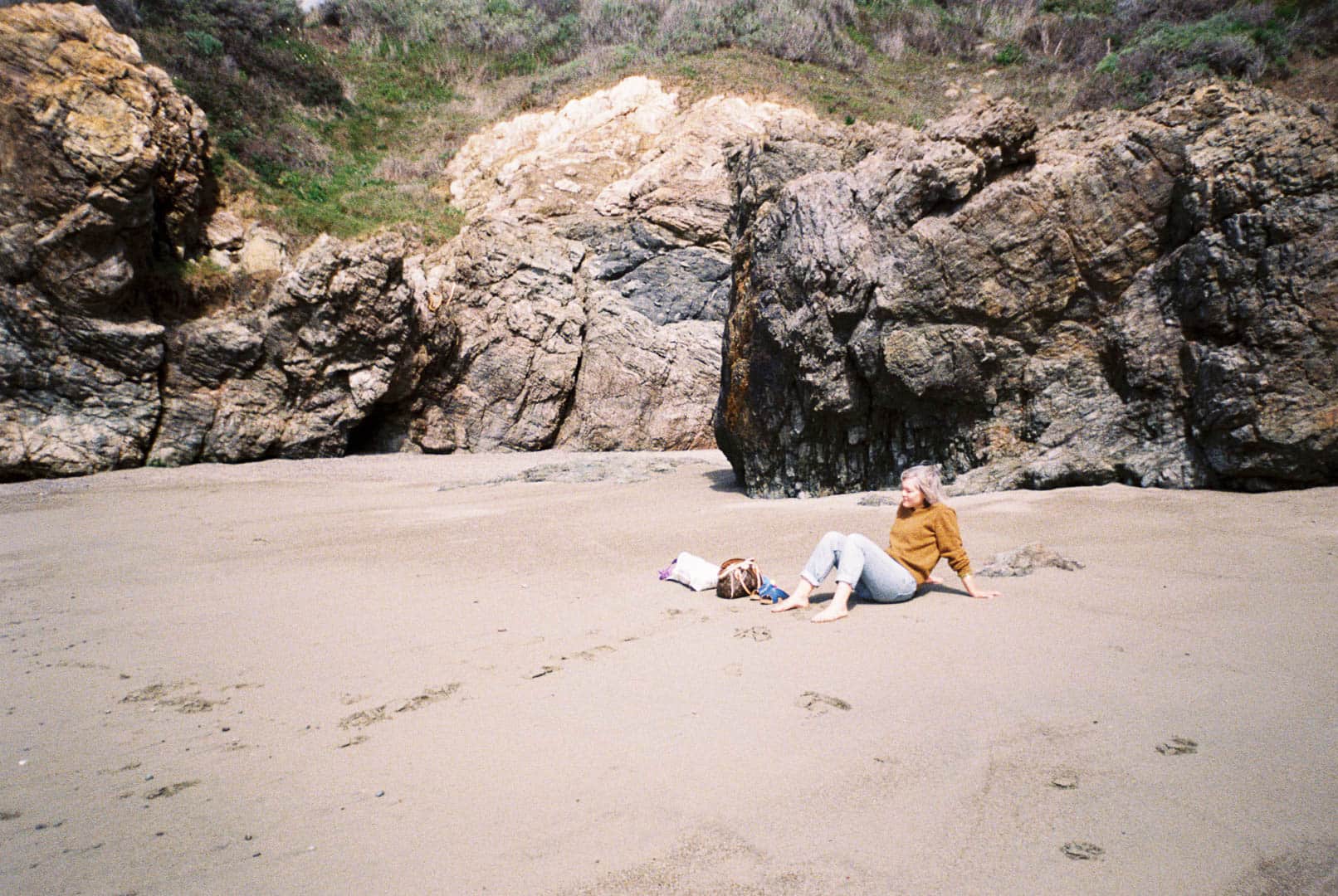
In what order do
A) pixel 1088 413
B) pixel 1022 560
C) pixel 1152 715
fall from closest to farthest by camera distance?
pixel 1152 715
pixel 1022 560
pixel 1088 413

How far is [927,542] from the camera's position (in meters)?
3.94

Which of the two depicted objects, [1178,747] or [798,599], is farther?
[798,599]

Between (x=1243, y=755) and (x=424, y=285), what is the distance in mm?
14750

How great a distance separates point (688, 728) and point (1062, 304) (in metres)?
5.34

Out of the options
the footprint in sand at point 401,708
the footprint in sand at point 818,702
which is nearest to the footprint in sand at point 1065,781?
the footprint in sand at point 818,702

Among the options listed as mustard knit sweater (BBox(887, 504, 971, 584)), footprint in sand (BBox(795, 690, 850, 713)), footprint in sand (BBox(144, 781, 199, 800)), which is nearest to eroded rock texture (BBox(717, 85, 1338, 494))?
mustard knit sweater (BBox(887, 504, 971, 584))

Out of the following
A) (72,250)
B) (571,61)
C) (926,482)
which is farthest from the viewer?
(571,61)

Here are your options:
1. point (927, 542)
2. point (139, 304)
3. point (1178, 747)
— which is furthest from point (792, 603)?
point (139, 304)

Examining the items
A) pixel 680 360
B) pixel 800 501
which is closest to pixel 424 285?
pixel 680 360

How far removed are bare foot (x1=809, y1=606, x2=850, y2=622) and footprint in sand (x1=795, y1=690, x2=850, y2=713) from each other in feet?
3.12

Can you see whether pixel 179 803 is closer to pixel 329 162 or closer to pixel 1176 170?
pixel 1176 170

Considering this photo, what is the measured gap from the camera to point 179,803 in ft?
6.67

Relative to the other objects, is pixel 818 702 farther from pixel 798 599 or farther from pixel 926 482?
pixel 926 482

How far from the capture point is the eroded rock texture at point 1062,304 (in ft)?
17.0
